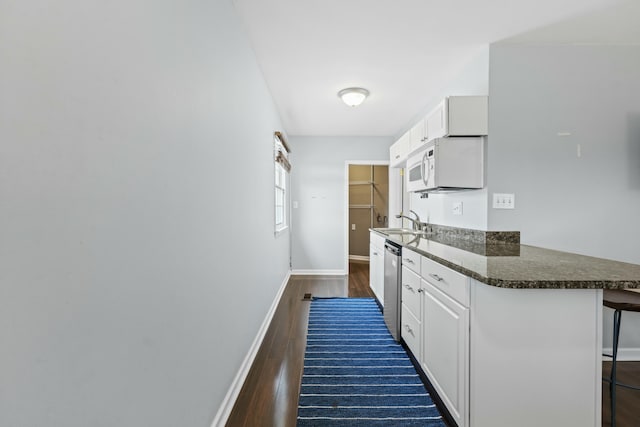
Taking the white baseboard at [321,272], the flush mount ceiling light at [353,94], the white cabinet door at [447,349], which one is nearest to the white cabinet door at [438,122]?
the flush mount ceiling light at [353,94]

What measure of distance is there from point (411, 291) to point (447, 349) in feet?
2.06

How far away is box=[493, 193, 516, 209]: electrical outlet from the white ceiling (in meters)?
1.20

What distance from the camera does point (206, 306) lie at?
4.65 feet

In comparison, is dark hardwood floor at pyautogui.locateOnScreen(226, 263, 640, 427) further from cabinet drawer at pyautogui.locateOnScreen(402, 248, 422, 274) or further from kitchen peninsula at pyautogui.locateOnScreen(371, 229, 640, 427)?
cabinet drawer at pyautogui.locateOnScreen(402, 248, 422, 274)

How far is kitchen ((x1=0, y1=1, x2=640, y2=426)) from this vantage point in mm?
551

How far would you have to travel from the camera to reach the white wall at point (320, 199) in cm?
510

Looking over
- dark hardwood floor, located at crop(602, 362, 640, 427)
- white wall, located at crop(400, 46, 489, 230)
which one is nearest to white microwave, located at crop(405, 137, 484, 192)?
white wall, located at crop(400, 46, 489, 230)

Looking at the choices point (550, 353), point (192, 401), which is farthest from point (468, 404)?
point (192, 401)

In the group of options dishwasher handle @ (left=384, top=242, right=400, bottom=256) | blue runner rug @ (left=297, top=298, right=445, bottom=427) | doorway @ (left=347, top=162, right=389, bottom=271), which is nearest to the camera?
blue runner rug @ (left=297, top=298, right=445, bottom=427)

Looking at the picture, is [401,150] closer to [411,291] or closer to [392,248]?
[392,248]

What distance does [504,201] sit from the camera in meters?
2.34

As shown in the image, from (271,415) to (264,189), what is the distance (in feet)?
6.24

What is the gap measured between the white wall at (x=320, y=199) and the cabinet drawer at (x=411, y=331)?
108 inches

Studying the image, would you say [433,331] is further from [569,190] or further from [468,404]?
[569,190]
